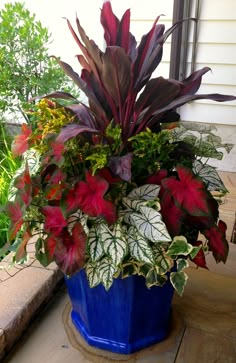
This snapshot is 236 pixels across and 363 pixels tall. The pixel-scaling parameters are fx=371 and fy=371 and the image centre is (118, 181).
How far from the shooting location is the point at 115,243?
906 millimetres

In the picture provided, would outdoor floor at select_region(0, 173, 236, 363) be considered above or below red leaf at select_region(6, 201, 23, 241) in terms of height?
below

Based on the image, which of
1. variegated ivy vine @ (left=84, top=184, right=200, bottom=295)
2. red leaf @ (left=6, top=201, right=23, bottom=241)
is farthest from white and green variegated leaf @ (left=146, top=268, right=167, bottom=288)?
red leaf @ (left=6, top=201, right=23, bottom=241)

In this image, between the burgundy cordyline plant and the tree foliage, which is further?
the tree foliage

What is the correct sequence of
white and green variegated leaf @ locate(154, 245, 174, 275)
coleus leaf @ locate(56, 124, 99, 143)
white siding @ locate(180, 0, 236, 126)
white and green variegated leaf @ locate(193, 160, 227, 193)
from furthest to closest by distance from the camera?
white siding @ locate(180, 0, 236, 126) < white and green variegated leaf @ locate(193, 160, 227, 193) < white and green variegated leaf @ locate(154, 245, 174, 275) < coleus leaf @ locate(56, 124, 99, 143)

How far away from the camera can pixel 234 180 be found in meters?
2.51

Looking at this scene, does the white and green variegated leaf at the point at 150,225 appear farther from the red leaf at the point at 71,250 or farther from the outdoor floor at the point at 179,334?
the outdoor floor at the point at 179,334

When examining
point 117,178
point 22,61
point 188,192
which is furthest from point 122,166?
point 22,61

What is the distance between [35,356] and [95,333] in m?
0.19

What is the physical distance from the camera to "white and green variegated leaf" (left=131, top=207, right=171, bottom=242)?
0.88 m

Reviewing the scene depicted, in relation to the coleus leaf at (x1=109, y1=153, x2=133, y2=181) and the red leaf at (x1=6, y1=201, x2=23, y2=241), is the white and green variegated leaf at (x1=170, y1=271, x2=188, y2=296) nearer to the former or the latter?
the coleus leaf at (x1=109, y1=153, x2=133, y2=181)

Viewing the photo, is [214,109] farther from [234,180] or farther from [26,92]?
[26,92]

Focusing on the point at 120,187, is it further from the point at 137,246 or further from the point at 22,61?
the point at 22,61

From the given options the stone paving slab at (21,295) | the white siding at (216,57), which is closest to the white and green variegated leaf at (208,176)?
the stone paving slab at (21,295)

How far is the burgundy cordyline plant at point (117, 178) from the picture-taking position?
0.90m
